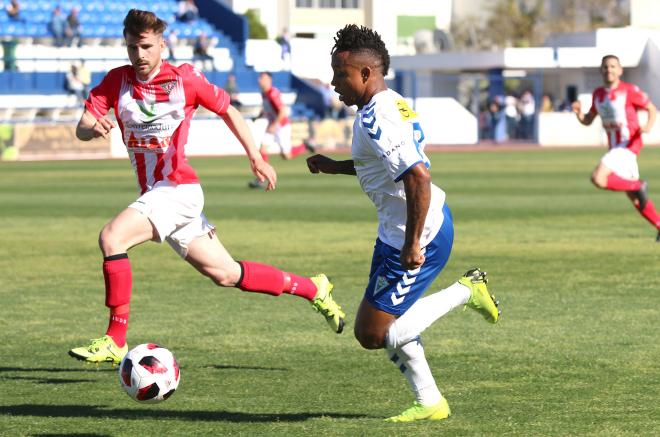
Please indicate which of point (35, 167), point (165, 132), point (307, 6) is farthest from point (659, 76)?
point (165, 132)

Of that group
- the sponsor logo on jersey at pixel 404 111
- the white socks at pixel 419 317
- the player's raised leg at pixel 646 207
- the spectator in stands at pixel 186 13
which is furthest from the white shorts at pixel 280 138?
→ the spectator in stands at pixel 186 13

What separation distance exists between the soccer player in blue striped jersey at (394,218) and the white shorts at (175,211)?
6.16 ft

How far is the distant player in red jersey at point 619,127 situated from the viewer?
1536cm

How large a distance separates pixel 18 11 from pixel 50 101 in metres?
5.79

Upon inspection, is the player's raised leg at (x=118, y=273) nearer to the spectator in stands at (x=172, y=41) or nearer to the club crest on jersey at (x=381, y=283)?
the club crest on jersey at (x=381, y=283)

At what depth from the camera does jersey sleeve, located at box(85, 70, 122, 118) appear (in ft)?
25.3

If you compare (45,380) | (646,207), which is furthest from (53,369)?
(646,207)

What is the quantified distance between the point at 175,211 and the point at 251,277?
67cm

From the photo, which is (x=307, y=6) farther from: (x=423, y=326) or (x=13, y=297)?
(x=423, y=326)

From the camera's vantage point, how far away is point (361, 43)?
5.85m

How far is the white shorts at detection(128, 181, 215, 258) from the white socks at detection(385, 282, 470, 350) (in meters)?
1.96

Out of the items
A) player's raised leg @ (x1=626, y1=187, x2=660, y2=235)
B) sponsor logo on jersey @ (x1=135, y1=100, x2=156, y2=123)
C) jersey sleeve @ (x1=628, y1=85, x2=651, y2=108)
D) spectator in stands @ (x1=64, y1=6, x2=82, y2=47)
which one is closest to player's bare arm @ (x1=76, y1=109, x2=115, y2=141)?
sponsor logo on jersey @ (x1=135, y1=100, x2=156, y2=123)

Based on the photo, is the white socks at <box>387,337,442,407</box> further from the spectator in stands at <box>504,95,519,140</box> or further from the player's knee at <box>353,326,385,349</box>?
the spectator in stands at <box>504,95,519,140</box>

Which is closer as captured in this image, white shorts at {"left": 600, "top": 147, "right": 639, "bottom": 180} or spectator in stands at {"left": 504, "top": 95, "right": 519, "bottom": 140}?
white shorts at {"left": 600, "top": 147, "right": 639, "bottom": 180}
